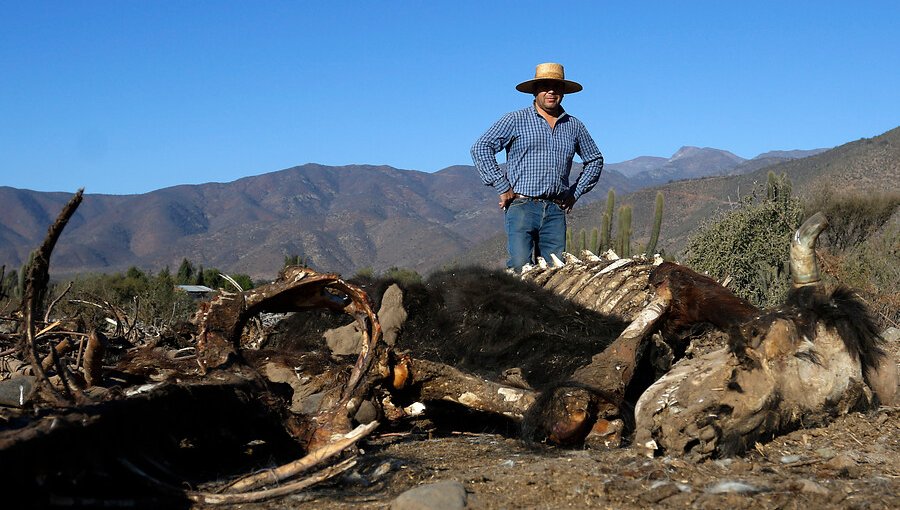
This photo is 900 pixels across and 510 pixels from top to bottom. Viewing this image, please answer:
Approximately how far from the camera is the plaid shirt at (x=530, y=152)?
26.2 feet

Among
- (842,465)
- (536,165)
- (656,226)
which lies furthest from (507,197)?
(656,226)

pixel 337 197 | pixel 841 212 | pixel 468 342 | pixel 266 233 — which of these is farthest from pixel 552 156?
pixel 337 197

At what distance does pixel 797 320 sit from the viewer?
4.04 metres

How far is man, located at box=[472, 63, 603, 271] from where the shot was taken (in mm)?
7984

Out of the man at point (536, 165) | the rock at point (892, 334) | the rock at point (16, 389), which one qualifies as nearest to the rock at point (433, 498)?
the rock at point (16, 389)

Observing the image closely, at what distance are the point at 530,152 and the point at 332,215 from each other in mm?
106979

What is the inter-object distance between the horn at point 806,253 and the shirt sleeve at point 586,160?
397 centimetres

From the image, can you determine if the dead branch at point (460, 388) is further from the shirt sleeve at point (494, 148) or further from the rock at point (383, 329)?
the shirt sleeve at point (494, 148)

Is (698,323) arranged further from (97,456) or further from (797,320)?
(97,456)

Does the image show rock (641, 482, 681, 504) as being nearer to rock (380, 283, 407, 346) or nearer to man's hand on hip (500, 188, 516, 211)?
rock (380, 283, 407, 346)

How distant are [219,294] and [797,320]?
2.72m

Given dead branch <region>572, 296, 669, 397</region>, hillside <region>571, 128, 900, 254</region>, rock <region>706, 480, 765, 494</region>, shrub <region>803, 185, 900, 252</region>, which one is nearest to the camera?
rock <region>706, 480, 765, 494</region>

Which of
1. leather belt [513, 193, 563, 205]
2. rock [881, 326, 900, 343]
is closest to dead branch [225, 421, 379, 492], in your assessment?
leather belt [513, 193, 563, 205]

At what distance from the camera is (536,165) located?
26.3 feet
